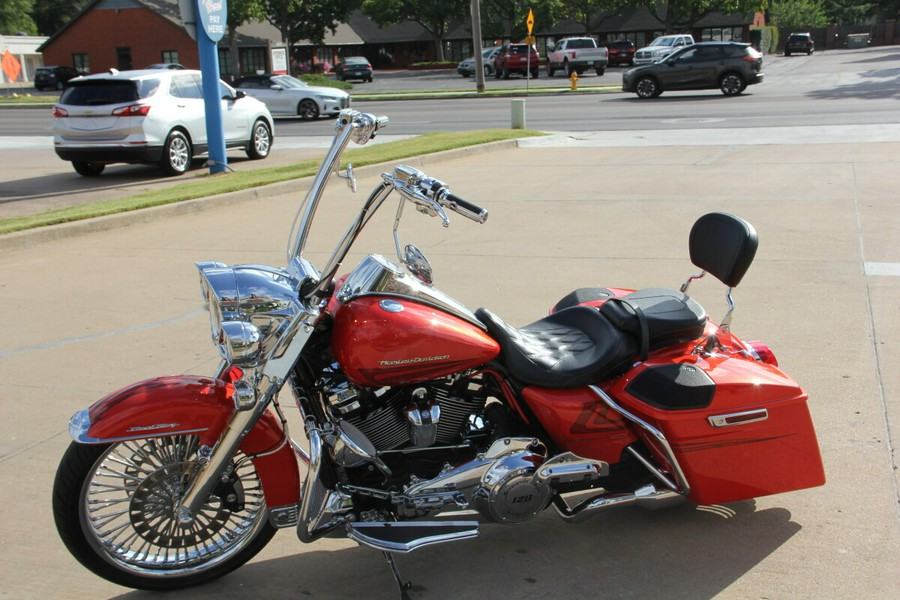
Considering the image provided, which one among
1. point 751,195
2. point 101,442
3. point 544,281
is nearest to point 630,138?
point 751,195

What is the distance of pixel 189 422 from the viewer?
3199mm

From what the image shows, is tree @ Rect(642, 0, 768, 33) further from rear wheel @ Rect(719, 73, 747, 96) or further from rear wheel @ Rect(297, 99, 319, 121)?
rear wheel @ Rect(297, 99, 319, 121)

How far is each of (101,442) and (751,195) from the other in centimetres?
913

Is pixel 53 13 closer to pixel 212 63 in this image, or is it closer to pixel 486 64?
pixel 486 64

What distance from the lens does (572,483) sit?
352cm

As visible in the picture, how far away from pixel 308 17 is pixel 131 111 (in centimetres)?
4885

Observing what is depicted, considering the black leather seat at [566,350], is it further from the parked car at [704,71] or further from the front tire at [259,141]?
the parked car at [704,71]

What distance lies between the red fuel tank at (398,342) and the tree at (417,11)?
6259 centimetres

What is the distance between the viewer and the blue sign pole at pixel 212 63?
44.9 ft

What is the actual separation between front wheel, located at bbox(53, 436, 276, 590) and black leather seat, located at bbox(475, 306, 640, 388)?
1.09 m

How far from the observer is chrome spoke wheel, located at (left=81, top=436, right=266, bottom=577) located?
3.32m

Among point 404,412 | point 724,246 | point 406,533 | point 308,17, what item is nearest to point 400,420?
point 404,412

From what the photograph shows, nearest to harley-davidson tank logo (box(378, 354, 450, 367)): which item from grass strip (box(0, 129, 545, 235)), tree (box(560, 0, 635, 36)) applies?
grass strip (box(0, 129, 545, 235))

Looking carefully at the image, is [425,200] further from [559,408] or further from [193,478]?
[193,478]
